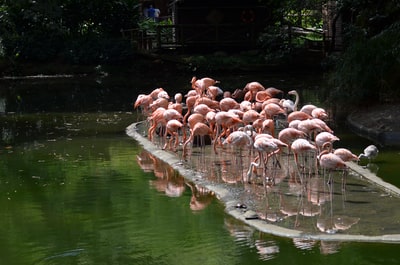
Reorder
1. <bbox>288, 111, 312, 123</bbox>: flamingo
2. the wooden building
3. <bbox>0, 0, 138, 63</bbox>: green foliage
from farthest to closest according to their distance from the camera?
1. the wooden building
2. <bbox>0, 0, 138, 63</bbox>: green foliage
3. <bbox>288, 111, 312, 123</bbox>: flamingo

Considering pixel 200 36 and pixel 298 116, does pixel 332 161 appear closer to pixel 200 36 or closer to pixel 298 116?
pixel 298 116

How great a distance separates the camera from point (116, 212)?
324 inches

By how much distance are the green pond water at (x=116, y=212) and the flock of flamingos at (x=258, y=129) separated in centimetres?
55

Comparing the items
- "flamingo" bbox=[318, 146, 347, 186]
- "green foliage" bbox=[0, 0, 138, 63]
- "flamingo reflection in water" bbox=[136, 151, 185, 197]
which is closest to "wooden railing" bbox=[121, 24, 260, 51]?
"green foliage" bbox=[0, 0, 138, 63]

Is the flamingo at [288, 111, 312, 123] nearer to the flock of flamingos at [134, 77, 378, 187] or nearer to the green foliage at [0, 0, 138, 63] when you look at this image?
the flock of flamingos at [134, 77, 378, 187]

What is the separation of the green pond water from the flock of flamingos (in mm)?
546

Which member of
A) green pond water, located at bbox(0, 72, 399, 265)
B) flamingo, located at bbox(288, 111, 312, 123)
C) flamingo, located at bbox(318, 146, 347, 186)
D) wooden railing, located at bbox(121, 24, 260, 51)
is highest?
wooden railing, located at bbox(121, 24, 260, 51)

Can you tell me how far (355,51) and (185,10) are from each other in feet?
56.1

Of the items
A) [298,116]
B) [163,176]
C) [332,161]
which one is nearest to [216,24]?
[298,116]

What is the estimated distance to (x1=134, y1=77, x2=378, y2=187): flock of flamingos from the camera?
8.45 meters

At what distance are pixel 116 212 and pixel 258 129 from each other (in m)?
2.95

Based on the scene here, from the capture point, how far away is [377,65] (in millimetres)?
13469

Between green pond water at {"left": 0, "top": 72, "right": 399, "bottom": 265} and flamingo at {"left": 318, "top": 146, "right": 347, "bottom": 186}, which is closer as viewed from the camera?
green pond water at {"left": 0, "top": 72, "right": 399, "bottom": 265}

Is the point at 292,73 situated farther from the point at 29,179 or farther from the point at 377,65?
the point at 29,179
